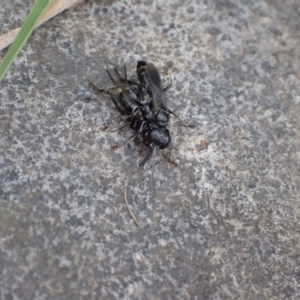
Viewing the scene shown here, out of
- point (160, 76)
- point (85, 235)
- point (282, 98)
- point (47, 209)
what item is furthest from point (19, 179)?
point (282, 98)

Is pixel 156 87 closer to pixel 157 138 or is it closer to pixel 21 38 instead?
pixel 157 138

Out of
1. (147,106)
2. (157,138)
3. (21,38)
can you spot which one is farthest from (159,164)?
(21,38)

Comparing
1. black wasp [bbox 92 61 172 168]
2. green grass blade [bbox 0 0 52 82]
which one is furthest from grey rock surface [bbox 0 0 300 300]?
green grass blade [bbox 0 0 52 82]

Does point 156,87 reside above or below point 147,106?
above

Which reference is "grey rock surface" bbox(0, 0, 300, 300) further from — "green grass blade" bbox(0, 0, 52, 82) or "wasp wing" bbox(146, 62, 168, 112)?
"green grass blade" bbox(0, 0, 52, 82)

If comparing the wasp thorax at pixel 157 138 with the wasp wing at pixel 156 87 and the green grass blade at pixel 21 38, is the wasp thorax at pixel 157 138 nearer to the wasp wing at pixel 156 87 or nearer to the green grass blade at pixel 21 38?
the wasp wing at pixel 156 87

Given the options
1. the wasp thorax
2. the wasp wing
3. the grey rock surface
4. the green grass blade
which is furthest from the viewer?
the wasp wing
